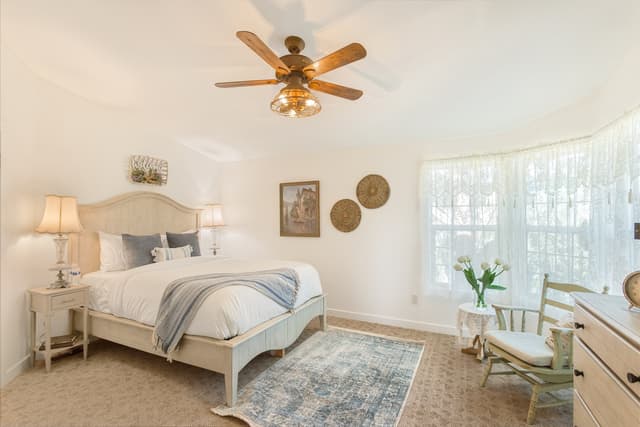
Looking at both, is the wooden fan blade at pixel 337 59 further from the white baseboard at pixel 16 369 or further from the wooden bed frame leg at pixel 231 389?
the white baseboard at pixel 16 369

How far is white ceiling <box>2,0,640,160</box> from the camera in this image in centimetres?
188

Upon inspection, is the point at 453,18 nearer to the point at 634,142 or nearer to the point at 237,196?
the point at 634,142

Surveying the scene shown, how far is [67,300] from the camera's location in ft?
8.93

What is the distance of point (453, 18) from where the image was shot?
1901mm

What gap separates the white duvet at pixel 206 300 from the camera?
2.22 metres

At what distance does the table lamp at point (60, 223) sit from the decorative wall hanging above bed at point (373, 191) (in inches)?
127

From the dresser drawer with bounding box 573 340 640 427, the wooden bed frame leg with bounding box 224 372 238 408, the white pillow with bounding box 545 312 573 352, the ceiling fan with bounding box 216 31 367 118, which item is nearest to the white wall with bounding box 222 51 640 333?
the ceiling fan with bounding box 216 31 367 118

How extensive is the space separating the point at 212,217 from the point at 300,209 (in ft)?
4.88

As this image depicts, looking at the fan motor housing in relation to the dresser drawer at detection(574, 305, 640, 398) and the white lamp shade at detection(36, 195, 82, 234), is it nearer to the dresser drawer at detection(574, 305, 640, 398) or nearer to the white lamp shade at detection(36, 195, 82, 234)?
the dresser drawer at detection(574, 305, 640, 398)

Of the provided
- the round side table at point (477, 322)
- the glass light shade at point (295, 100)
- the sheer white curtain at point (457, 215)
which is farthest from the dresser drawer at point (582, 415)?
the glass light shade at point (295, 100)

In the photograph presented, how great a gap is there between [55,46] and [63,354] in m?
2.87

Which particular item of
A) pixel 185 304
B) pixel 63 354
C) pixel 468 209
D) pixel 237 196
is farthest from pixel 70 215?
pixel 468 209

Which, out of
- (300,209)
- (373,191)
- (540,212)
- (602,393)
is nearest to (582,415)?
(602,393)

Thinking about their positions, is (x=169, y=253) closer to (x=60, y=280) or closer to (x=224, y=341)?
(x=60, y=280)
